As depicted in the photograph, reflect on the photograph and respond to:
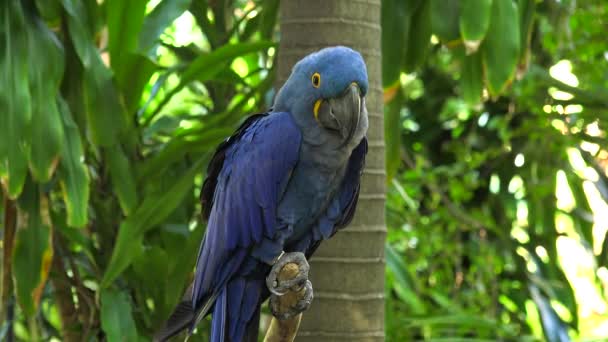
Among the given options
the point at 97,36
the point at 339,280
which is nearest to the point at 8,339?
the point at 97,36

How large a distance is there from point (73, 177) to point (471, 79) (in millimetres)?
918

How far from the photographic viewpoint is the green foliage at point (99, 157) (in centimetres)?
175

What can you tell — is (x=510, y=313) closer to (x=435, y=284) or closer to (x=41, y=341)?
(x=435, y=284)

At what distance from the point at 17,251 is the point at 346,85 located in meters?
0.97

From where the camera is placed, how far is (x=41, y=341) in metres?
2.19

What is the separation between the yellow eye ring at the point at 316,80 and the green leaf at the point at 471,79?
844mm

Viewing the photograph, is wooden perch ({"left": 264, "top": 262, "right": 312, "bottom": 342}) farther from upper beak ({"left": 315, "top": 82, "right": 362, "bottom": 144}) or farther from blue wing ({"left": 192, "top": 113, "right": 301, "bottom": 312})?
upper beak ({"left": 315, "top": 82, "right": 362, "bottom": 144})

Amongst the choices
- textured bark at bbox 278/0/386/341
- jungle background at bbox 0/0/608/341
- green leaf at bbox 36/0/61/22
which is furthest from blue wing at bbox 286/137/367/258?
green leaf at bbox 36/0/61/22

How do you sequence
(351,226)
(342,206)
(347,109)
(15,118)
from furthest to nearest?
(15,118) → (351,226) → (342,206) → (347,109)

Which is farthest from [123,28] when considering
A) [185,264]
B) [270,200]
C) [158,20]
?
[270,200]

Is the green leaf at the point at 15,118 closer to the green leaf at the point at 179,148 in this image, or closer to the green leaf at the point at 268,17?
the green leaf at the point at 179,148

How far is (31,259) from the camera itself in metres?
1.79

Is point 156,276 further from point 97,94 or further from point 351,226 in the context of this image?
point 351,226

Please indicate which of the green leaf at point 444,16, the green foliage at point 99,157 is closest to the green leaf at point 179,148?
the green foliage at point 99,157
